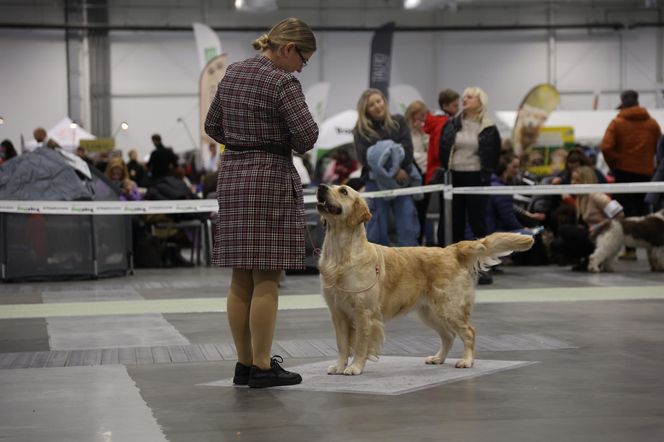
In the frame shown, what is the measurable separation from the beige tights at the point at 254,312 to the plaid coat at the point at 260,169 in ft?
0.34

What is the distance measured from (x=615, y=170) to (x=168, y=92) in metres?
18.2

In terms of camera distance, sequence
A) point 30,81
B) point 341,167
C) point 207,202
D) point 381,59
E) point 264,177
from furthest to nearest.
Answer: point 30,81, point 381,59, point 341,167, point 207,202, point 264,177

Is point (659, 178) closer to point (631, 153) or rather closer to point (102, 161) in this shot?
point (631, 153)

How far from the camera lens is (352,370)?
4.82 m

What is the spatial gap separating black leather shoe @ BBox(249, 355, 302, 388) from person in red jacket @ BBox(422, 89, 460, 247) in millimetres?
5336

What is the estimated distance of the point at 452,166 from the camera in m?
9.48

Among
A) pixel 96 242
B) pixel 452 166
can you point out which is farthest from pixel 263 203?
pixel 96 242

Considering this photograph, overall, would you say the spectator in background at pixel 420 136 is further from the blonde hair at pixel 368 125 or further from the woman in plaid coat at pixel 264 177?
the woman in plaid coat at pixel 264 177

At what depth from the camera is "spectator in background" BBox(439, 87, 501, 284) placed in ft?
30.3

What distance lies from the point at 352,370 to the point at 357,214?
68cm

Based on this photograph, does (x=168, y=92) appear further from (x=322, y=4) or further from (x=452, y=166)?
(x=452, y=166)

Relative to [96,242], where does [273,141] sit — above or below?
above

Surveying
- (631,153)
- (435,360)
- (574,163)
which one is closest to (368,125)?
(574,163)

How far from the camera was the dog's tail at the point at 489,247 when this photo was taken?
5.19 m
